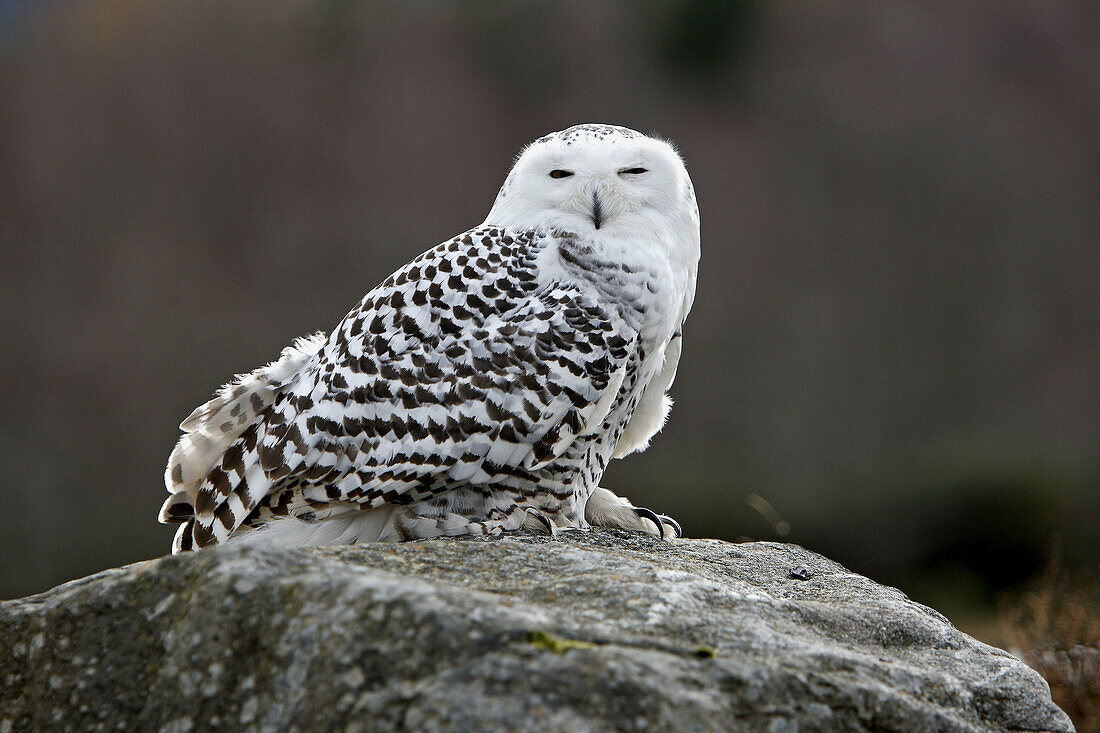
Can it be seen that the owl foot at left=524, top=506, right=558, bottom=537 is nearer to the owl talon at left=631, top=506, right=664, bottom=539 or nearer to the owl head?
the owl talon at left=631, top=506, right=664, bottom=539

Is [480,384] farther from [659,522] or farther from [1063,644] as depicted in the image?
[1063,644]

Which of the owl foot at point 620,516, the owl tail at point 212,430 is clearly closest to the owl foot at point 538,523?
the owl foot at point 620,516

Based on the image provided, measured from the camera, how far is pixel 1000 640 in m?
5.98

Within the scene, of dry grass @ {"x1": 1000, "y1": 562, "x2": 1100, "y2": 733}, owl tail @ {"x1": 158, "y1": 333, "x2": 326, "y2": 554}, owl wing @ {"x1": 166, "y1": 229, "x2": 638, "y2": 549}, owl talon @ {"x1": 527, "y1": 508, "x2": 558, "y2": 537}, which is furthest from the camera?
dry grass @ {"x1": 1000, "y1": 562, "x2": 1100, "y2": 733}

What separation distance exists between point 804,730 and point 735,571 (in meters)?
0.93

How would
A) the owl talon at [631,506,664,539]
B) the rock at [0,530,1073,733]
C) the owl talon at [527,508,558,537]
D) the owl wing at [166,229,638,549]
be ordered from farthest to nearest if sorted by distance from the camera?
the owl talon at [631,506,664,539] → the owl talon at [527,508,558,537] → the owl wing at [166,229,638,549] → the rock at [0,530,1073,733]

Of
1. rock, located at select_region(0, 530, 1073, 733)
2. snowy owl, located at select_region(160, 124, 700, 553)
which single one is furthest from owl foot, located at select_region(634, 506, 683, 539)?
rock, located at select_region(0, 530, 1073, 733)

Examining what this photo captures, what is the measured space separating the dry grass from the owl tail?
3.66m

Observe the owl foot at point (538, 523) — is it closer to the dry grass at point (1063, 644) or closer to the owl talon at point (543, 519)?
the owl talon at point (543, 519)

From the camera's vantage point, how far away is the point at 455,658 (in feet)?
5.13

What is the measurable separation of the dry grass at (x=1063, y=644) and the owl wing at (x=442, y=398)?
2992 mm

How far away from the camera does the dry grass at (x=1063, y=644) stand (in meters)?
4.52

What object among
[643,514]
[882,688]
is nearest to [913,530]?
[643,514]

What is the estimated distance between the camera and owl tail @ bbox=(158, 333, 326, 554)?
2.99 m
